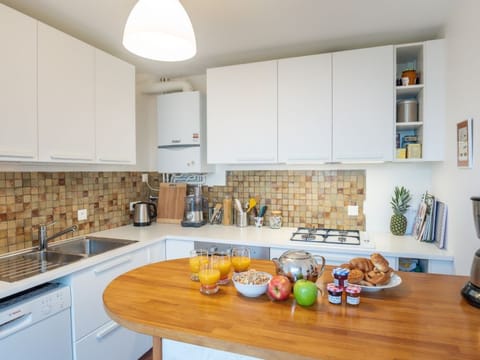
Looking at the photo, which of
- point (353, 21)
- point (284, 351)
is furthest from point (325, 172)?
point (284, 351)

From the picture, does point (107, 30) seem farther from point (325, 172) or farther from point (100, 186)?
point (325, 172)

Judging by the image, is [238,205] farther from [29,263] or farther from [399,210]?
[29,263]

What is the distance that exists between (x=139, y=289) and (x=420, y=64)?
2.40 m

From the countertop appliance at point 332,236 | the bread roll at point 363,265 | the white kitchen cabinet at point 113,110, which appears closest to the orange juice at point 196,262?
the bread roll at point 363,265

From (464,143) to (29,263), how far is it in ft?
8.49

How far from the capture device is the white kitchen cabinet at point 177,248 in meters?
2.47

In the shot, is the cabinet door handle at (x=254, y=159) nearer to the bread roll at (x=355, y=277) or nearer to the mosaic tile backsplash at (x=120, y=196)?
the mosaic tile backsplash at (x=120, y=196)

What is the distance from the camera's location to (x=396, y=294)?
1164 mm

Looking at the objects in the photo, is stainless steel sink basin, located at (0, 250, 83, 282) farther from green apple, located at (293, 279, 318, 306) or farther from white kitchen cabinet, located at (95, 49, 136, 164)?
green apple, located at (293, 279, 318, 306)

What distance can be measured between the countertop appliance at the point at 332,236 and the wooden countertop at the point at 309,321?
891 mm

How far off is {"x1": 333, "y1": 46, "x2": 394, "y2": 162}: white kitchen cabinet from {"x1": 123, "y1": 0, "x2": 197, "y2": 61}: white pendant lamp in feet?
4.48

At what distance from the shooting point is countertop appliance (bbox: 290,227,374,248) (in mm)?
2180

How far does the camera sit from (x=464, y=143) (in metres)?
1.68

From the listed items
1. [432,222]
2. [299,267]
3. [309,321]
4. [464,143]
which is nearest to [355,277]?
[299,267]
